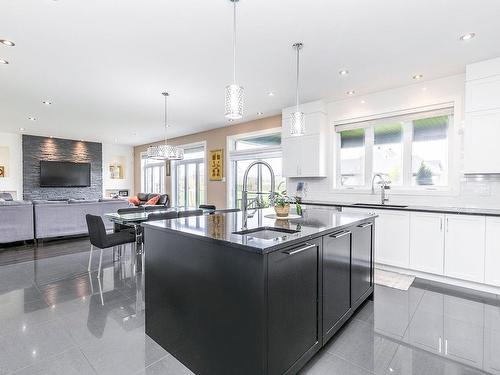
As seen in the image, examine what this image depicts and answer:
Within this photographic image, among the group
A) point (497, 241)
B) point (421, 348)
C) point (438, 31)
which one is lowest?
point (421, 348)

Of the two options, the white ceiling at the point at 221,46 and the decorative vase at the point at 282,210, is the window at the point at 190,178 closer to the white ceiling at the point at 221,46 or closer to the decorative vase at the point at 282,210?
the white ceiling at the point at 221,46

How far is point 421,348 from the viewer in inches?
83.9

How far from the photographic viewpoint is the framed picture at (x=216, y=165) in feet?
24.5

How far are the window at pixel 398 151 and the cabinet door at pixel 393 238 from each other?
0.86 meters

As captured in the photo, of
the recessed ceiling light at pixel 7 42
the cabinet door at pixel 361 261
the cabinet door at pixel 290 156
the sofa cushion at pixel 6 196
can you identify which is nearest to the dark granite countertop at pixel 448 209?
the cabinet door at pixel 290 156

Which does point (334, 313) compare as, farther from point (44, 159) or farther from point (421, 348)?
point (44, 159)

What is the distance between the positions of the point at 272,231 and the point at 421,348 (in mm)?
1471

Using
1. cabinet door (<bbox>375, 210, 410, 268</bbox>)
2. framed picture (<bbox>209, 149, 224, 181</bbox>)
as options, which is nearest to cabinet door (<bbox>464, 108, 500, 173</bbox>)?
cabinet door (<bbox>375, 210, 410, 268</bbox>)

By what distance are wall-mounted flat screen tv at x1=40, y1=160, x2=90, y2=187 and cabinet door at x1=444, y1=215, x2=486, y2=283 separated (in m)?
10.9

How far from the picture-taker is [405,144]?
4.51 m

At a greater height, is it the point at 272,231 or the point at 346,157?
the point at 346,157

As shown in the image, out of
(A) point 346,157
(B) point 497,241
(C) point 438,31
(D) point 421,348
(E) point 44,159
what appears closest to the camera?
(D) point 421,348

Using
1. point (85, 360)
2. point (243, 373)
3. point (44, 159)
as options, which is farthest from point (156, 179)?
point (243, 373)

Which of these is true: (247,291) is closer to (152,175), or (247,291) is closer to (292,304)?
(292,304)
